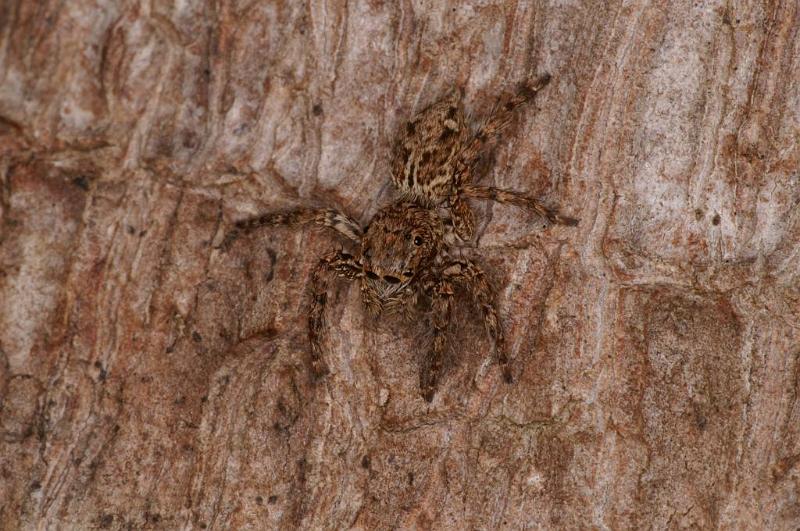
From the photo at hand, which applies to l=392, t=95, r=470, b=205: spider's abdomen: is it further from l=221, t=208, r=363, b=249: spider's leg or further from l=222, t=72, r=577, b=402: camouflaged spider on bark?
l=221, t=208, r=363, b=249: spider's leg

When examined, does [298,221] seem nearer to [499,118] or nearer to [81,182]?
[81,182]

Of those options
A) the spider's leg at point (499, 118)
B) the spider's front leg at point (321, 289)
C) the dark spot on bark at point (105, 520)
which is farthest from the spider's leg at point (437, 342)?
the dark spot on bark at point (105, 520)

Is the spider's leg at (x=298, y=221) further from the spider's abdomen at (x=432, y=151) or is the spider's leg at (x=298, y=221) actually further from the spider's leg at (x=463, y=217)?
the spider's leg at (x=463, y=217)

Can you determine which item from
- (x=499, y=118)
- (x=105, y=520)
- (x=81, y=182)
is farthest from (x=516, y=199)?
(x=105, y=520)

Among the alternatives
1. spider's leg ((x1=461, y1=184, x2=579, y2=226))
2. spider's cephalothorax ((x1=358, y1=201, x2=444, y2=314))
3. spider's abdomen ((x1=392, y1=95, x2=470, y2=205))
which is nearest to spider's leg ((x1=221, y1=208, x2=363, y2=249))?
spider's cephalothorax ((x1=358, y1=201, x2=444, y2=314))

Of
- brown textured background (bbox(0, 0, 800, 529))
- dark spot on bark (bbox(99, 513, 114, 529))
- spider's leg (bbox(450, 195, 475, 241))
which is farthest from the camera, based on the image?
spider's leg (bbox(450, 195, 475, 241))

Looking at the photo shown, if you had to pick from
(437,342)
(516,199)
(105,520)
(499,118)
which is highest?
(499,118)

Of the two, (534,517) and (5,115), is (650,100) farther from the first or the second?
(5,115)
